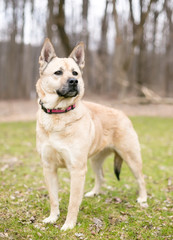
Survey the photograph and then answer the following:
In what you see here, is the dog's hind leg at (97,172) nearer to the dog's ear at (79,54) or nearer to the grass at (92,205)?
the grass at (92,205)

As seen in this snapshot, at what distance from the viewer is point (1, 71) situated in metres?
28.4

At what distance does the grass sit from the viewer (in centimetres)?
365

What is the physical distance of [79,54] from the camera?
4168 millimetres

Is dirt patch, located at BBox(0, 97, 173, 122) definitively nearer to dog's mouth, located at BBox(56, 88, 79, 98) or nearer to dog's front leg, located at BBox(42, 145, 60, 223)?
dog's front leg, located at BBox(42, 145, 60, 223)

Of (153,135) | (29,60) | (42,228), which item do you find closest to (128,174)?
(42,228)

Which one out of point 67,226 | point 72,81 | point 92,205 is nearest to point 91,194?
point 92,205

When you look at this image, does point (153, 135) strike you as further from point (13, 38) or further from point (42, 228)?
point (13, 38)

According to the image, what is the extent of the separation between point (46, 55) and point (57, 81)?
49cm

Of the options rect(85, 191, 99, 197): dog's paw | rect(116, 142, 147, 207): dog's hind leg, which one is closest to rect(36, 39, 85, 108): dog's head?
rect(116, 142, 147, 207): dog's hind leg

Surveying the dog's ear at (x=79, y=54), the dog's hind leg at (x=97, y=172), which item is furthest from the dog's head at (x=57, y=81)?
the dog's hind leg at (x=97, y=172)

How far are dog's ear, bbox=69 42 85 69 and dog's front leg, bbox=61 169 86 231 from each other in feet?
4.98

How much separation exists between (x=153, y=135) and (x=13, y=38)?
17258 mm

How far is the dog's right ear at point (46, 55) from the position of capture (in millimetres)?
3871

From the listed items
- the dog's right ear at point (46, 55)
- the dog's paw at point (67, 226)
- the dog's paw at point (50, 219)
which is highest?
the dog's right ear at point (46, 55)
